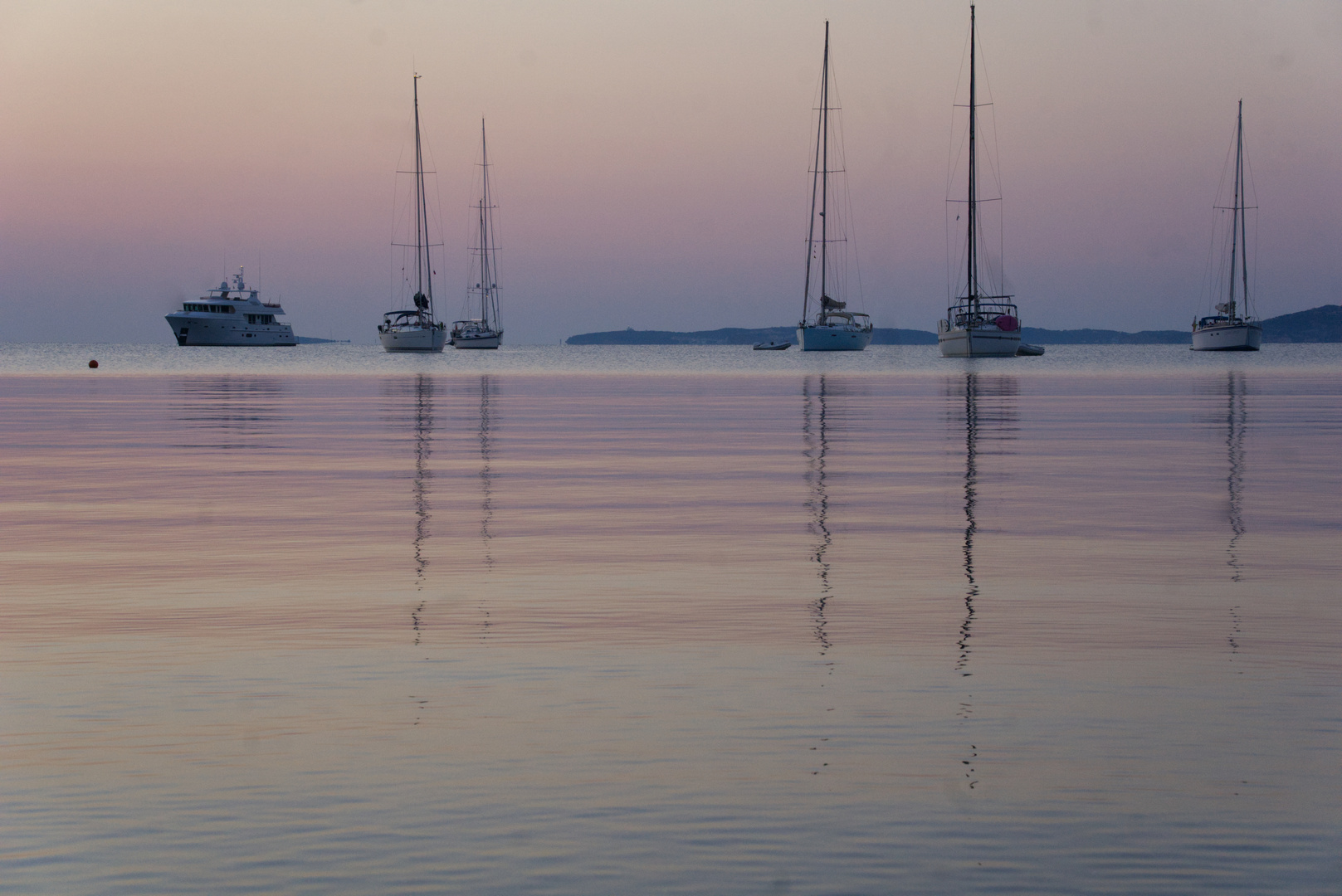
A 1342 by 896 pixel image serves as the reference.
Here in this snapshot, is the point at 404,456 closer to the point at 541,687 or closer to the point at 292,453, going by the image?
the point at 292,453

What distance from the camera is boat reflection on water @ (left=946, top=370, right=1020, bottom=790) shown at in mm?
10492

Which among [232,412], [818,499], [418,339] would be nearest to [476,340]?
[418,339]

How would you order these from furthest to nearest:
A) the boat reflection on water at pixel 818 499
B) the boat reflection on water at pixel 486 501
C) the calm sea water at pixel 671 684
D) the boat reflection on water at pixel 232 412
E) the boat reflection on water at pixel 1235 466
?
the boat reflection on water at pixel 232 412, the boat reflection on water at pixel 1235 466, the boat reflection on water at pixel 486 501, the boat reflection on water at pixel 818 499, the calm sea water at pixel 671 684

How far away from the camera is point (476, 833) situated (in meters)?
7.11

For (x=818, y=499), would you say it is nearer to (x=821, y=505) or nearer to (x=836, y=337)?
(x=821, y=505)

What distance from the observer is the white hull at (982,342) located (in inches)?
4385

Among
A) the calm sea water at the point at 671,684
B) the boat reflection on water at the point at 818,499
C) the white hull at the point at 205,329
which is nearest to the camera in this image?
the calm sea water at the point at 671,684

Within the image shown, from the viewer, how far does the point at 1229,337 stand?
14762 centimetres

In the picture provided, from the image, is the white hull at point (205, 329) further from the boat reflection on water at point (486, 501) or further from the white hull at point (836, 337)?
the boat reflection on water at point (486, 501)

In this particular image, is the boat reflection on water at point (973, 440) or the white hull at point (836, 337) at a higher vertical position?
the white hull at point (836, 337)

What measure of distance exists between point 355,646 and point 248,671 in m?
1.08

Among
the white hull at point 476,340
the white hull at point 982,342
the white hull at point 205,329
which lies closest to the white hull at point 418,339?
the white hull at point 476,340

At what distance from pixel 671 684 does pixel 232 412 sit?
1593 inches

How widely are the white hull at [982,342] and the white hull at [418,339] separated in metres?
51.9
